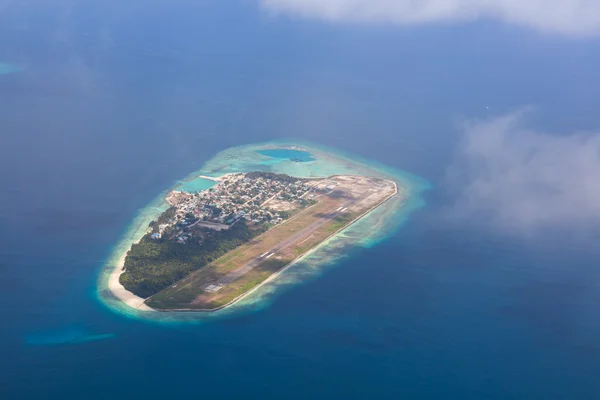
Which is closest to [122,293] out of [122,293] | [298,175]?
[122,293]

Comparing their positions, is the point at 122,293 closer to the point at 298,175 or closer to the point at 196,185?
the point at 196,185

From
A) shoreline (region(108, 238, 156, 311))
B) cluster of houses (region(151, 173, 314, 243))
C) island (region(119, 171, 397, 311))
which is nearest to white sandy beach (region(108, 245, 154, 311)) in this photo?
shoreline (region(108, 238, 156, 311))

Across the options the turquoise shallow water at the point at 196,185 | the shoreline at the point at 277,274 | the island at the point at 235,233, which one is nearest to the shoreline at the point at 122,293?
the island at the point at 235,233

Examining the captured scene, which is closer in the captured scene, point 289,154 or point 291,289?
point 291,289

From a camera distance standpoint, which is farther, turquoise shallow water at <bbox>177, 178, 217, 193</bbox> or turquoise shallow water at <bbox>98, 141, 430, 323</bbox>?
turquoise shallow water at <bbox>177, 178, 217, 193</bbox>

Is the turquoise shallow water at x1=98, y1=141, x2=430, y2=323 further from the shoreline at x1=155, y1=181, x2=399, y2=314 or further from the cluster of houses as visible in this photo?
the cluster of houses

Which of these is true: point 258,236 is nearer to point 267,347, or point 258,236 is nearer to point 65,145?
point 267,347

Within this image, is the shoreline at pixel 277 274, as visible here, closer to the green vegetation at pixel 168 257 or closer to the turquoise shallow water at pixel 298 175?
the turquoise shallow water at pixel 298 175
